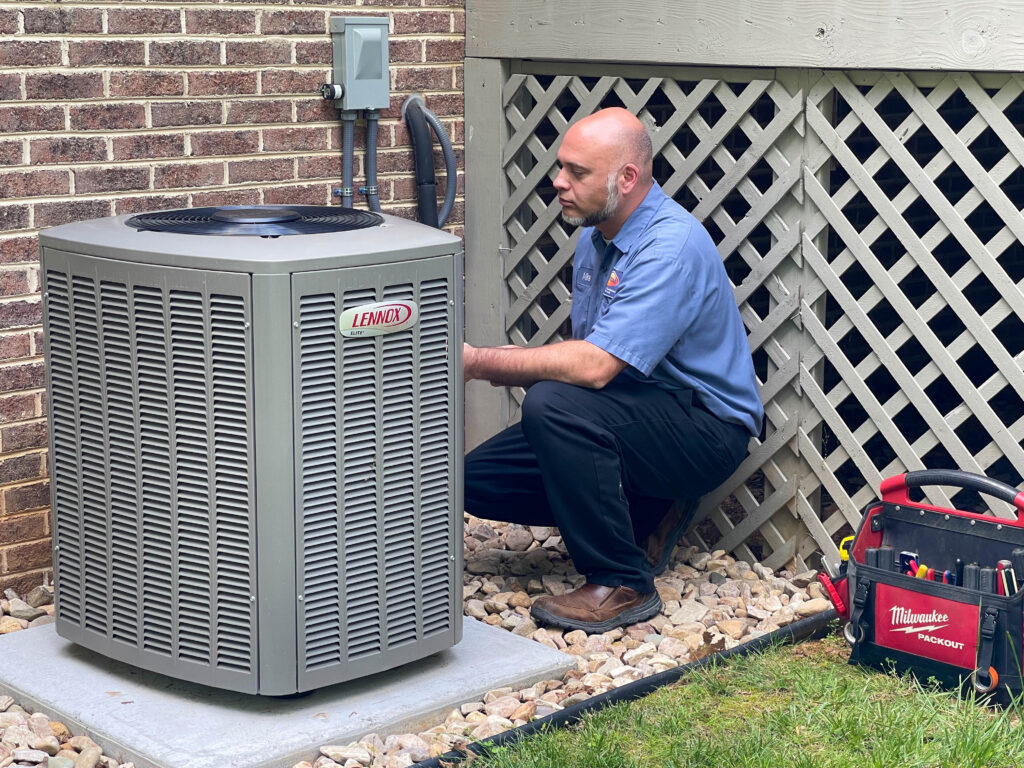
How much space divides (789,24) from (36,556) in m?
2.32

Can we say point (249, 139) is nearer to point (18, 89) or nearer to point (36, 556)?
point (18, 89)

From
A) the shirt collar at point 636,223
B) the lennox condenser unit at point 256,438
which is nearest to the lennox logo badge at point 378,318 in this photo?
the lennox condenser unit at point 256,438

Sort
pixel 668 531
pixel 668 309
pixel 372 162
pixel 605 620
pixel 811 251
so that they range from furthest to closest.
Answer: pixel 372 162 < pixel 668 531 < pixel 811 251 < pixel 605 620 < pixel 668 309

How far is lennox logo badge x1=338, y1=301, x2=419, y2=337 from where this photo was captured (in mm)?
2561

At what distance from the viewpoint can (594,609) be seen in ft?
10.8

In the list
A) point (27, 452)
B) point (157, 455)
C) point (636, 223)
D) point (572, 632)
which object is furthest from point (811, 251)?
point (27, 452)

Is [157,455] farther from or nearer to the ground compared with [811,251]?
nearer to the ground

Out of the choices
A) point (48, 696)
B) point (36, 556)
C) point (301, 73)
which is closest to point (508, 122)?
point (301, 73)

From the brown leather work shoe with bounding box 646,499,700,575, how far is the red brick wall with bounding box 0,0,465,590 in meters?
1.32

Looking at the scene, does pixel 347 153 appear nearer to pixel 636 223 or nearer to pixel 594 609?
pixel 636 223

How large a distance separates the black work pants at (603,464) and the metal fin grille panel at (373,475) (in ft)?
1.43

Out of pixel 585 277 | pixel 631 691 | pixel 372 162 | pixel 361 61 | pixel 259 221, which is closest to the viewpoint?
pixel 259 221

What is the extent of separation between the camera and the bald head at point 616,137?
3.32 metres

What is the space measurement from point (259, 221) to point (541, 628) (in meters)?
1.23
